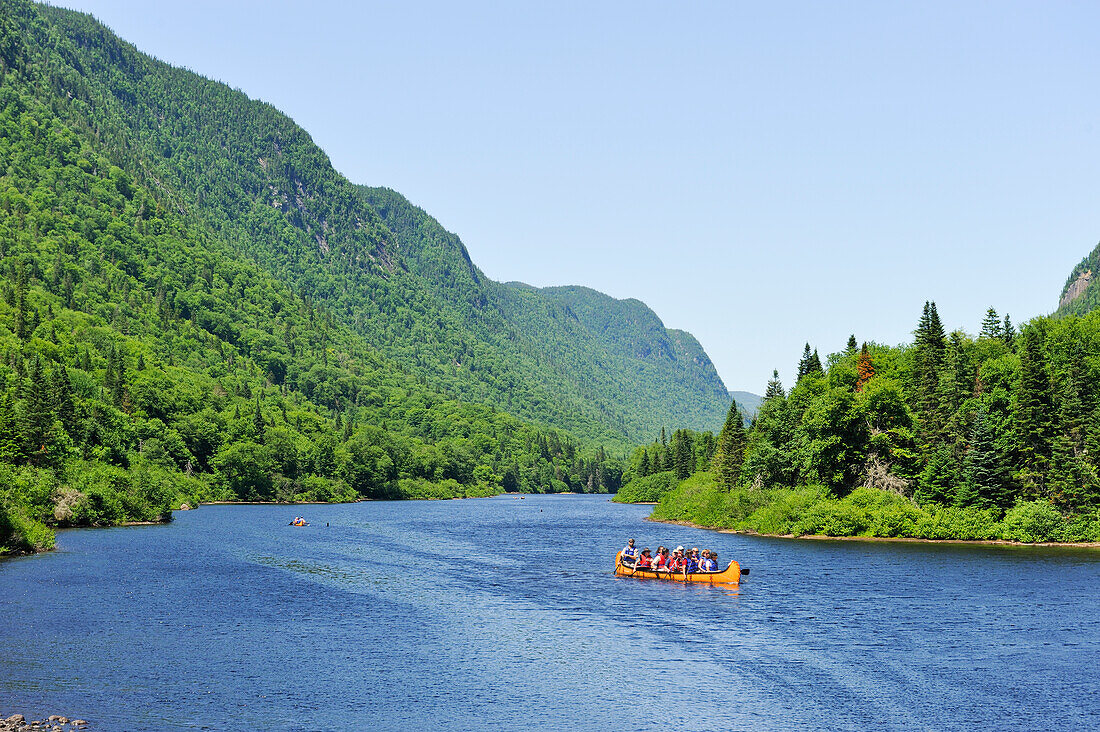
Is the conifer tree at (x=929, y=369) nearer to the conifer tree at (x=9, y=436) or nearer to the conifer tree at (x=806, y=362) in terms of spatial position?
the conifer tree at (x=806, y=362)

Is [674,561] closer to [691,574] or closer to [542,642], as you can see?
[691,574]

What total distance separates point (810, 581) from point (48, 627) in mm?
61728

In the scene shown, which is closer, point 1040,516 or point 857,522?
point 1040,516

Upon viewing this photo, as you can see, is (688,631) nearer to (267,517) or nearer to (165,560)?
(165,560)

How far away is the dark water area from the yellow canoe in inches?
63.4

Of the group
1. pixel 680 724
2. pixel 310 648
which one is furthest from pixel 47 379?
pixel 680 724

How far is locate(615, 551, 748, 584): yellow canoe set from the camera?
279ft

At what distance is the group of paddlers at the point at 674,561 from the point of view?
8875 cm

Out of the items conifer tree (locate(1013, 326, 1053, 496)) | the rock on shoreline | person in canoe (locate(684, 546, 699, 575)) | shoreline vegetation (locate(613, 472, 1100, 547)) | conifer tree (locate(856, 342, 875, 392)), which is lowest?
the rock on shoreline

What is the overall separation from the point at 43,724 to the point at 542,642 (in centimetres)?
2973

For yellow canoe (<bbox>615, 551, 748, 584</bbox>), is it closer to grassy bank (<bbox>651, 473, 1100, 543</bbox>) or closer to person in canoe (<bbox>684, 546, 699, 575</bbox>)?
person in canoe (<bbox>684, 546, 699, 575</bbox>)

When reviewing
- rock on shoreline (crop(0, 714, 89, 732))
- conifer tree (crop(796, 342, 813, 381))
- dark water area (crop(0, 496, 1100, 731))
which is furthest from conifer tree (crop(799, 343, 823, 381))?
rock on shoreline (crop(0, 714, 89, 732))

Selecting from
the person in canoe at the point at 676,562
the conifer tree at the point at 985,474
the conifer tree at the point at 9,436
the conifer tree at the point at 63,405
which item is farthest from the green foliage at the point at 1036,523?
Result: the conifer tree at the point at 63,405

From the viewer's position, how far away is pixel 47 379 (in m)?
166
